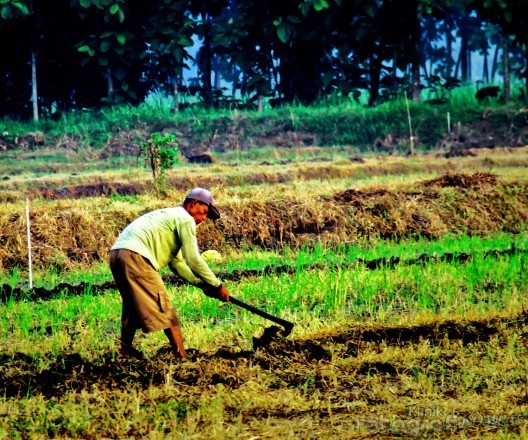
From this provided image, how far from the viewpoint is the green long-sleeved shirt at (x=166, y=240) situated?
20.4 feet

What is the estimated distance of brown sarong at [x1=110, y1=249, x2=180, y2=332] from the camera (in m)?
6.18

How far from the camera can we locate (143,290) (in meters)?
6.21

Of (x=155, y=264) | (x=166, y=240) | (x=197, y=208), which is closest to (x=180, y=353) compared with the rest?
(x=155, y=264)

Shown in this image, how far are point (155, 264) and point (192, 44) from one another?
17.4 meters

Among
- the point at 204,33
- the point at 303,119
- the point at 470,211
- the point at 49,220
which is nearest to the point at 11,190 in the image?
the point at 49,220

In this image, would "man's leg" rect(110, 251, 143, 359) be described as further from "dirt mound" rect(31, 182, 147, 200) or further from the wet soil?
"dirt mound" rect(31, 182, 147, 200)

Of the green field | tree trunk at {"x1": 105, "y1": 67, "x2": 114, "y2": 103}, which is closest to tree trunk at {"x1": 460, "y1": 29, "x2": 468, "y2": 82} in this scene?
tree trunk at {"x1": 105, "y1": 67, "x2": 114, "y2": 103}

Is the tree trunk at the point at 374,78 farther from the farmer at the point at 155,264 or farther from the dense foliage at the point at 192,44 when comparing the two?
the farmer at the point at 155,264

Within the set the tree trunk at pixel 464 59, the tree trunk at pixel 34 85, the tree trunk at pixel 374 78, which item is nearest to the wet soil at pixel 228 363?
the tree trunk at pixel 34 85

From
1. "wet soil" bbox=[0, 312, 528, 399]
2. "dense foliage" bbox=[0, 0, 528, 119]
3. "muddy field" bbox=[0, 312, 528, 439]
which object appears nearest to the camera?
"muddy field" bbox=[0, 312, 528, 439]

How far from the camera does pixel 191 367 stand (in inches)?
234

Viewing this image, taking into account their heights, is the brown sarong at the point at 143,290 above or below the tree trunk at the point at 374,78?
below

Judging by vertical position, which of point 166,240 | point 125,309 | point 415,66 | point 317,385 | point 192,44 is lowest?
point 317,385

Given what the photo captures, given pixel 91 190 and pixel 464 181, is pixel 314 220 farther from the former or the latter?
pixel 91 190
